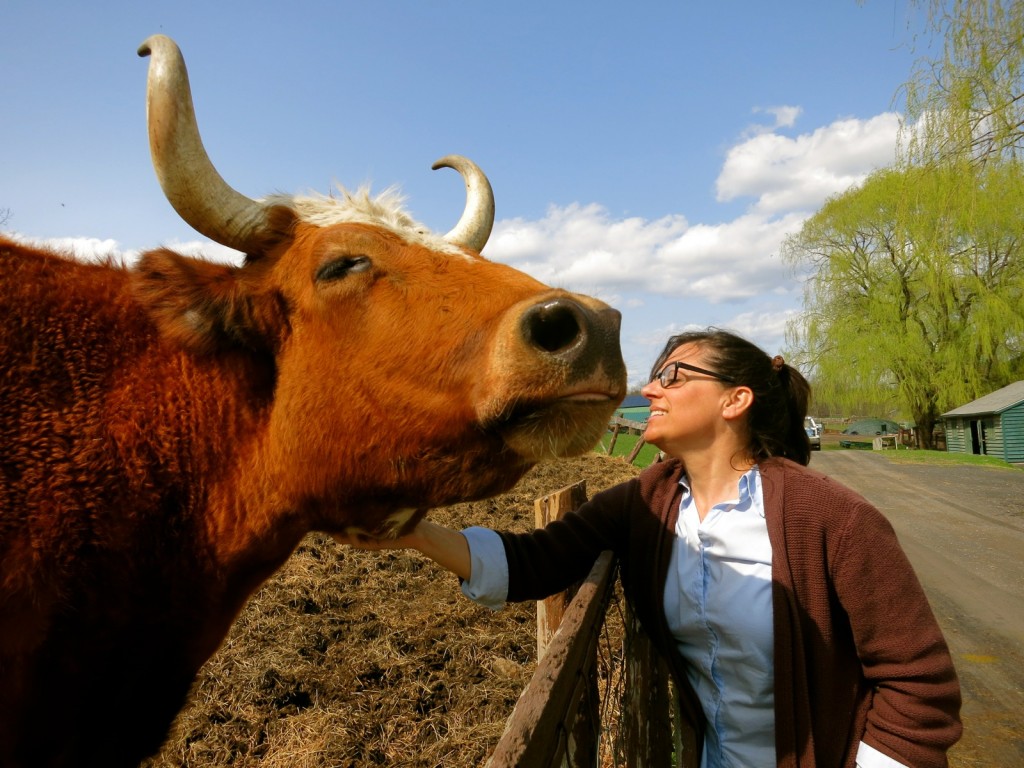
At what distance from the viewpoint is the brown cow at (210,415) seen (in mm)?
1831

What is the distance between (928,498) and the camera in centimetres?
1628

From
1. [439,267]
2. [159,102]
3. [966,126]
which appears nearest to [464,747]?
[439,267]

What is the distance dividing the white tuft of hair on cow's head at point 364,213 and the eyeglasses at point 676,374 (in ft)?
3.74

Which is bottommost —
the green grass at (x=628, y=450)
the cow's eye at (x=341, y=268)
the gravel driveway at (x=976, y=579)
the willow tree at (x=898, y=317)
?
the gravel driveway at (x=976, y=579)

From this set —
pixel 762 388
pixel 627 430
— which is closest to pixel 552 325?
pixel 762 388

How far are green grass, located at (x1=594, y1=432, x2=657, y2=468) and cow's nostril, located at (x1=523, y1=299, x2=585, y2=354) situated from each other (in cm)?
1848

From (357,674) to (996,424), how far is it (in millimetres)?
37020

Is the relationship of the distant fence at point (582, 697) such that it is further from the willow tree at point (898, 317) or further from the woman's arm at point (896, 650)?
the willow tree at point (898, 317)

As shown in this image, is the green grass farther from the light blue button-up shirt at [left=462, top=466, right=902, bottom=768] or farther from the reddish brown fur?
the reddish brown fur

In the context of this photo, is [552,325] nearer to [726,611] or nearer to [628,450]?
[726,611]

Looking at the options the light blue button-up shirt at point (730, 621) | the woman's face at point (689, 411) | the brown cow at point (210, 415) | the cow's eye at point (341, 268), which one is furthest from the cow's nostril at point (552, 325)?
the light blue button-up shirt at point (730, 621)

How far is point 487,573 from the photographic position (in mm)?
2803

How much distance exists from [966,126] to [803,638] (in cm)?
966

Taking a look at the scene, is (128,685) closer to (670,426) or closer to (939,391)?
(670,426)
